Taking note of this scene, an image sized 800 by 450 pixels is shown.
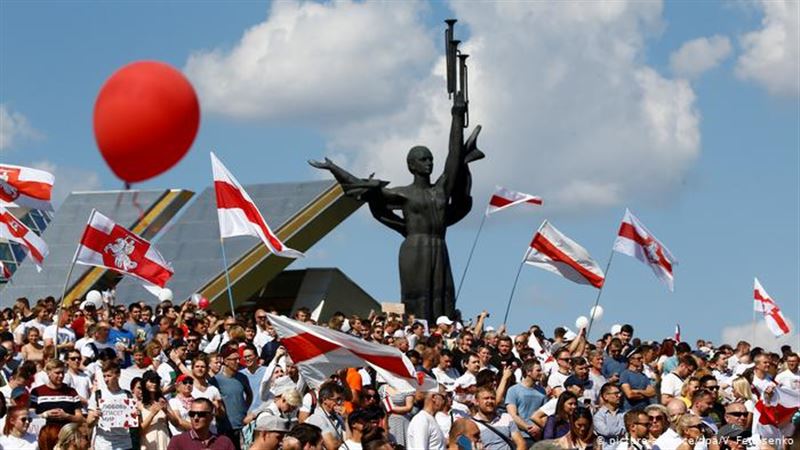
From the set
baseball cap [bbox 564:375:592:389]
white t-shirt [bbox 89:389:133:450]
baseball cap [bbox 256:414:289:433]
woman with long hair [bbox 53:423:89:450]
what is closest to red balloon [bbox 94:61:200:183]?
baseball cap [bbox 256:414:289:433]

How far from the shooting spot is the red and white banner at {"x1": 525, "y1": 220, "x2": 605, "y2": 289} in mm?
26859

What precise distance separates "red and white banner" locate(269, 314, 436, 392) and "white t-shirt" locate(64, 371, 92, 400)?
7.56 feet

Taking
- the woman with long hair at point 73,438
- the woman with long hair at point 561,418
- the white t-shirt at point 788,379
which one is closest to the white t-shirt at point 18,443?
the woman with long hair at point 73,438

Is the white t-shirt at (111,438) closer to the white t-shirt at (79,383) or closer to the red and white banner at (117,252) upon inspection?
the white t-shirt at (79,383)

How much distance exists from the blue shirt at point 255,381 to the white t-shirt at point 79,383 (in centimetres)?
142

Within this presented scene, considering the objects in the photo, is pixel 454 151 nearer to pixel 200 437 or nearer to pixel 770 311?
pixel 770 311

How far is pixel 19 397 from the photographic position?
13.2m

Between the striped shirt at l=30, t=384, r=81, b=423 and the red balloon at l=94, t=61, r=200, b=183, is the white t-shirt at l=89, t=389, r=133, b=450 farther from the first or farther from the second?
the red balloon at l=94, t=61, r=200, b=183

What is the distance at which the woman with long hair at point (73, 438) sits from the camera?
11.5 m

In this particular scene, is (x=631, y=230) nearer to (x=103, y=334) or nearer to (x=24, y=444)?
(x=103, y=334)

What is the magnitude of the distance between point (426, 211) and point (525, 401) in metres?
16.8

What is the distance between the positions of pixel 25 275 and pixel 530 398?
25017mm

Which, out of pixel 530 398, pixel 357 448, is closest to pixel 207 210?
pixel 530 398

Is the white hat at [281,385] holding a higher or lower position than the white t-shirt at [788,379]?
lower
